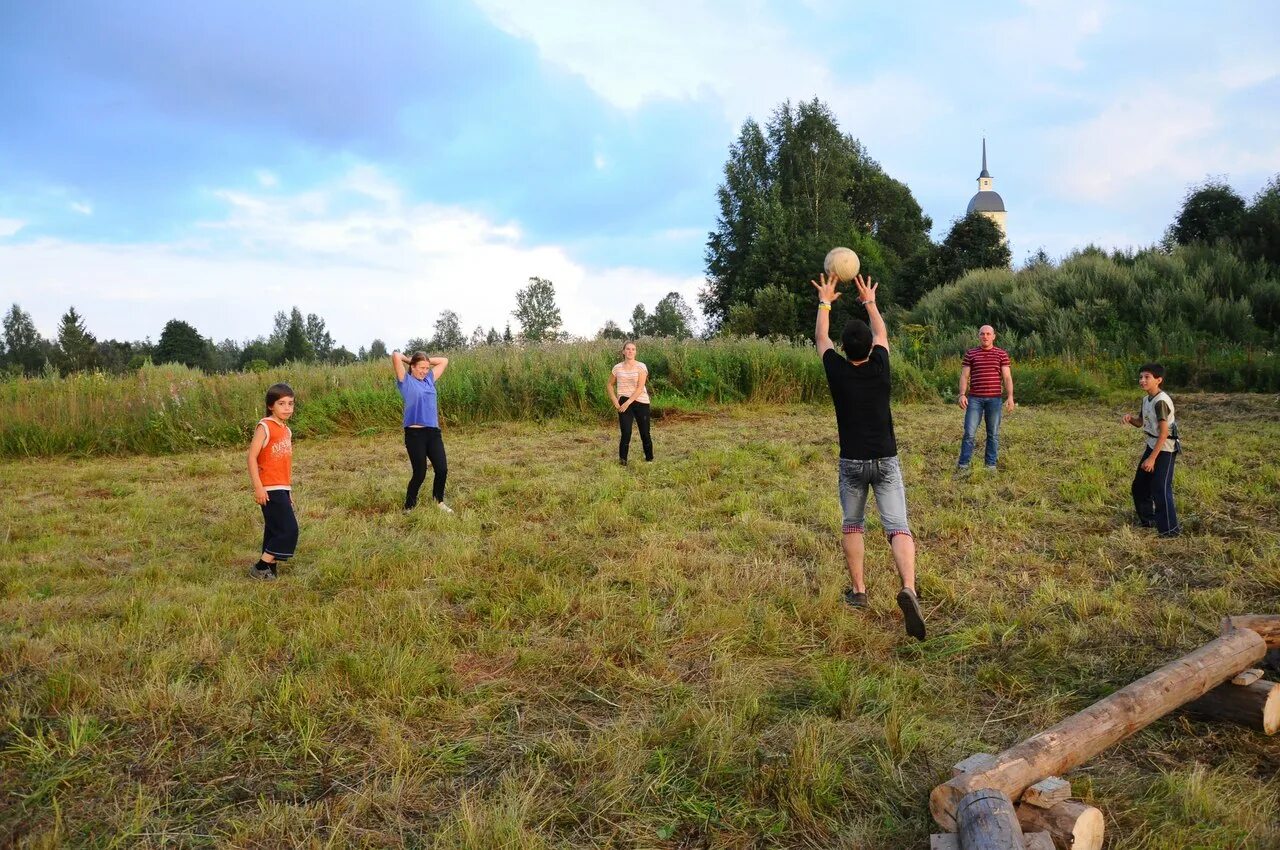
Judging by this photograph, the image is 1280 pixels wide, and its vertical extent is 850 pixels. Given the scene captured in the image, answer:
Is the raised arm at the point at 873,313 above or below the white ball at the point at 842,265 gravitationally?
below

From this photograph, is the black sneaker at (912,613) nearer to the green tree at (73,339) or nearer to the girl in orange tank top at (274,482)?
the girl in orange tank top at (274,482)

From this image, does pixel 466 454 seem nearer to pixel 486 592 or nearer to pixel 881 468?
pixel 486 592

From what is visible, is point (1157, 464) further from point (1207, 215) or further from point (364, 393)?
point (1207, 215)

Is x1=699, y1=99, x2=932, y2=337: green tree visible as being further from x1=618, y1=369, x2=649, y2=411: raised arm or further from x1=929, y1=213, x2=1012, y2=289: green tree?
x1=618, y1=369, x2=649, y2=411: raised arm

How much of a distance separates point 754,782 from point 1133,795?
4.85ft

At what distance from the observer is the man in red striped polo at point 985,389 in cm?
952

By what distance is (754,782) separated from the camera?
10.6ft

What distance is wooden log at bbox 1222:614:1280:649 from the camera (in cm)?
411

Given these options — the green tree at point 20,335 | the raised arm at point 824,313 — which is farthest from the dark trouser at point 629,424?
the green tree at point 20,335

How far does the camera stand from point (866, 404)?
505 centimetres

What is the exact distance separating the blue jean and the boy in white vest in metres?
2.35

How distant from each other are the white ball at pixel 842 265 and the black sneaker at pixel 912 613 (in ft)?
7.84

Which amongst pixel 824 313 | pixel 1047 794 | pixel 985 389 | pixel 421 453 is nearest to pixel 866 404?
pixel 824 313

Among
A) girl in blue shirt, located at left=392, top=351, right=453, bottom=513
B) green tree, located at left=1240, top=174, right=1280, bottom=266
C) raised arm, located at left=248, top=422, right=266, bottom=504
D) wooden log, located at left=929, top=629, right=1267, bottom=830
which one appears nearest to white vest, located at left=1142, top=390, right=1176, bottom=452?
wooden log, located at left=929, top=629, right=1267, bottom=830
